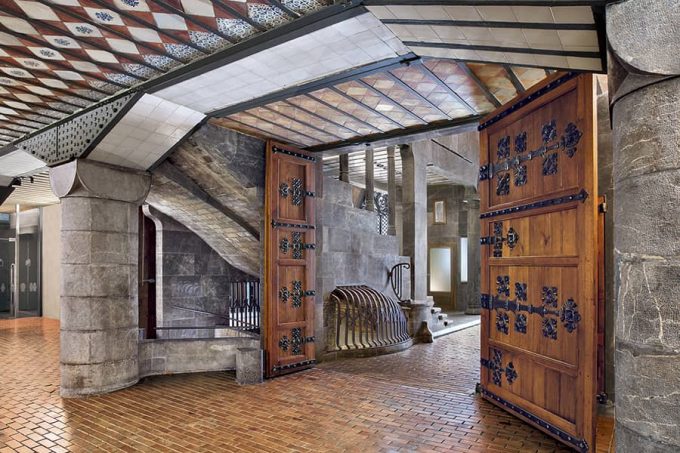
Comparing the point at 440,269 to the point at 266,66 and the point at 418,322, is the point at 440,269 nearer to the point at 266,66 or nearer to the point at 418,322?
the point at 418,322

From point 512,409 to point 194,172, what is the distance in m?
4.77

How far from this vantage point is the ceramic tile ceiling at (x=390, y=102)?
12.5 ft

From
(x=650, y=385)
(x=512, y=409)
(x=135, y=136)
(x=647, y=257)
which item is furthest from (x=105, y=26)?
(x=512, y=409)

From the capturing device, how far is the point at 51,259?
438 inches

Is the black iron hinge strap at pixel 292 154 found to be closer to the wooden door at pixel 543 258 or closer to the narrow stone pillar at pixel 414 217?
the wooden door at pixel 543 258

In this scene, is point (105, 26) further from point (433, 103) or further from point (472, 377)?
point (472, 377)

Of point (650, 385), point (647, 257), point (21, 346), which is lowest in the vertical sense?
point (21, 346)

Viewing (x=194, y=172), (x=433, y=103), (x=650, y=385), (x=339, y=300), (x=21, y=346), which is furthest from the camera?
(x=21, y=346)

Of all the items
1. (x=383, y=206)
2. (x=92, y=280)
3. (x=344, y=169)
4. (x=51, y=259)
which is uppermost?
(x=344, y=169)

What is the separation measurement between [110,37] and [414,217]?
7.71 metres

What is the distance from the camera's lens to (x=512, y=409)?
398cm

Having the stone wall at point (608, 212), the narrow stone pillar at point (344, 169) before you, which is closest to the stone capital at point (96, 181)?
the narrow stone pillar at point (344, 169)

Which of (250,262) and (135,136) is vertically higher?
(135,136)

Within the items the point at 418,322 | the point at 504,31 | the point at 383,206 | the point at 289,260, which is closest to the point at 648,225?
the point at 504,31
